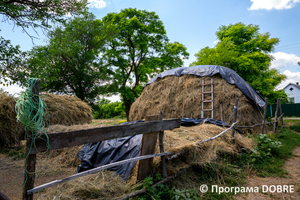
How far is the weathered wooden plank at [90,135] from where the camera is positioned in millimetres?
2221

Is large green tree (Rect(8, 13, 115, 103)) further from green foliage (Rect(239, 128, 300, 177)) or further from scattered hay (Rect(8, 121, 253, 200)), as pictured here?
green foliage (Rect(239, 128, 300, 177))

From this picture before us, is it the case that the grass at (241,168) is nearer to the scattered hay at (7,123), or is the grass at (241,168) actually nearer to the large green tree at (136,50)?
the scattered hay at (7,123)

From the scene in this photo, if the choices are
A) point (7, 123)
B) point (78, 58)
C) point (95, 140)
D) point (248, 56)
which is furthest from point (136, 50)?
point (95, 140)

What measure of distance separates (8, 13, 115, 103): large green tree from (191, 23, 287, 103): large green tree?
11711mm

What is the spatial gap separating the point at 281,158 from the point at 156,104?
→ 6.29m

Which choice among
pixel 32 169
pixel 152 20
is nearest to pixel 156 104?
pixel 32 169

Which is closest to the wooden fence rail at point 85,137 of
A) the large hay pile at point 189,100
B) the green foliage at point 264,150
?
the green foliage at point 264,150

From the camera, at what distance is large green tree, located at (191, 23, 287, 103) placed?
17266mm

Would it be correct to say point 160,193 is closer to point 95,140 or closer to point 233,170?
point 95,140

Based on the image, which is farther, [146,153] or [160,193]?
[146,153]

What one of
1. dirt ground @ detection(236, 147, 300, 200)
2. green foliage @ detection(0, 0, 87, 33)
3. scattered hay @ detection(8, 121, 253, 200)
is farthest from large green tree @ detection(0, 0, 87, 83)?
dirt ground @ detection(236, 147, 300, 200)

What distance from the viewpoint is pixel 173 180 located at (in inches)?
143

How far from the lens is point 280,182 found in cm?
422

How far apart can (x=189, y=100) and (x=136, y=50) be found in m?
15.9
